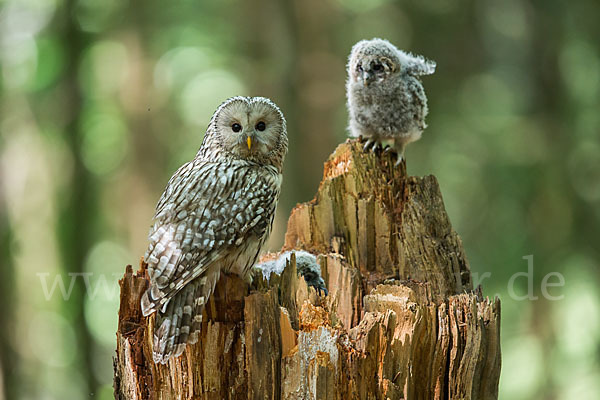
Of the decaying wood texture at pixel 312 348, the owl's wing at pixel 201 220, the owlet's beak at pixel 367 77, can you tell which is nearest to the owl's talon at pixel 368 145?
the owlet's beak at pixel 367 77

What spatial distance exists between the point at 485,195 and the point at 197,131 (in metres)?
4.72

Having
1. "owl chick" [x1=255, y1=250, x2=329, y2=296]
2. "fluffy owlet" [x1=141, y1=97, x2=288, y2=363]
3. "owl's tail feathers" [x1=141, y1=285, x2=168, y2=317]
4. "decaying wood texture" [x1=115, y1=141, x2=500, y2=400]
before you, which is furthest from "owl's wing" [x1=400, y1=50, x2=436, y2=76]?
"owl's tail feathers" [x1=141, y1=285, x2=168, y2=317]

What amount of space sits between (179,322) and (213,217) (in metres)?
0.58

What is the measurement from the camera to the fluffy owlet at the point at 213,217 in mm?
2768

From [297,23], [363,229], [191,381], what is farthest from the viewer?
[297,23]

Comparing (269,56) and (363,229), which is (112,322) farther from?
(363,229)

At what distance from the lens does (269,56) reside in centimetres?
664

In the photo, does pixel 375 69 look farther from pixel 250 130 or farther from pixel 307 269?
pixel 307 269

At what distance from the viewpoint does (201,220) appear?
297cm

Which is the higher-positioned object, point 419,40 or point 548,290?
point 419,40

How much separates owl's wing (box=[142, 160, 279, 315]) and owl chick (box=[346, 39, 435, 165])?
57.3 inches

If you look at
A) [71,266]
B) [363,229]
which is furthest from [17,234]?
[363,229]

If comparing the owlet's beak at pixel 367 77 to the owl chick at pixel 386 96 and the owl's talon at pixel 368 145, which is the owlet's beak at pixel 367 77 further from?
the owl's talon at pixel 368 145

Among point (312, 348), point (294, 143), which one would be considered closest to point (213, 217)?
point (312, 348)
